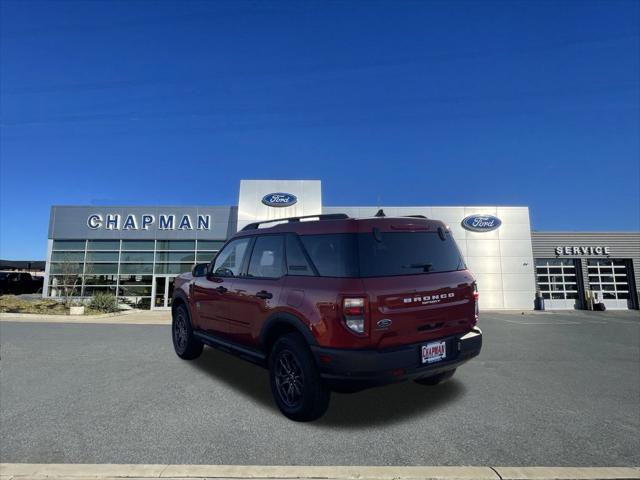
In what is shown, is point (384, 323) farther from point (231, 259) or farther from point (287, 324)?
point (231, 259)

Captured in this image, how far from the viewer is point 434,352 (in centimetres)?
322

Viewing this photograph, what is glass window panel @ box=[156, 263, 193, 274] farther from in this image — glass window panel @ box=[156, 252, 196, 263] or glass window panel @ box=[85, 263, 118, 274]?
glass window panel @ box=[85, 263, 118, 274]

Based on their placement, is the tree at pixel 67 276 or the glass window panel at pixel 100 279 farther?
the glass window panel at pixel 100 279

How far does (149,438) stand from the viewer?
2869mm

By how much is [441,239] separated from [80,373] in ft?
17.6

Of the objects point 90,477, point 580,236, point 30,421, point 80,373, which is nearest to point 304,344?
point 90,477

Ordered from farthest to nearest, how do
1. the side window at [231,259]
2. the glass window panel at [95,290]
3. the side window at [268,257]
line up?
1. the glass window panel at [95,290]
2. the side window at [231,259]
3. the side window at [268,257]

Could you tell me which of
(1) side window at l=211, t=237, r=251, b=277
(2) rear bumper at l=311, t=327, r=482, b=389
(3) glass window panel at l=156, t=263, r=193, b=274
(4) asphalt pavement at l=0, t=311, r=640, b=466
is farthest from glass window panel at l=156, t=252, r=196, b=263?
(2) rear bumper at l=311, t=327, r=482, b=389

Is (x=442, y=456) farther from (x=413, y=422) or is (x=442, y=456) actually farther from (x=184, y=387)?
(x=184, y=387)

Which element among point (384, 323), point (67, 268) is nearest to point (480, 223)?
point (384, 323)

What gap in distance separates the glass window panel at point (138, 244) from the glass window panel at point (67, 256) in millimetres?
2730

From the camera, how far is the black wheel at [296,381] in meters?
3.08

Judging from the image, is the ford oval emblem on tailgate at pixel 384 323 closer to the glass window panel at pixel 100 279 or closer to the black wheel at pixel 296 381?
the black wheel at pixel 296 381

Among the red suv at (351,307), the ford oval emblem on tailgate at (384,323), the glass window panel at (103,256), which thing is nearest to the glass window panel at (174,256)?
the glass window panel at (103,256)
